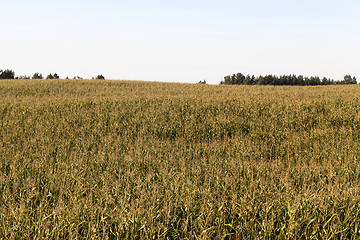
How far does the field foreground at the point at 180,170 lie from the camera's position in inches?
148

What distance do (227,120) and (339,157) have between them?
688 centimetres

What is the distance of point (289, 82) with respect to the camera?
102812 millimetres

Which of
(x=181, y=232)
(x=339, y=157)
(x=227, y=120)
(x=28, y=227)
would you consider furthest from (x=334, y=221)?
(x=227, y=120)

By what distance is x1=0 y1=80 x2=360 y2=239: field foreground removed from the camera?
3.76m

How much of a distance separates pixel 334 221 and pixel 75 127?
13.1m

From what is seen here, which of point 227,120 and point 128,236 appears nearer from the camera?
point 128,236

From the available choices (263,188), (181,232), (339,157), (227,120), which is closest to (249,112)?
(227,120)

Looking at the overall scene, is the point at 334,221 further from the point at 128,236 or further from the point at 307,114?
the point at 307,114

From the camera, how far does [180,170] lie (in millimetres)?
6895

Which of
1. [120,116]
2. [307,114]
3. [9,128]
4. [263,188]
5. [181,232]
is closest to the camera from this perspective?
[181,232]

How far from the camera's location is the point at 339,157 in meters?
7.54

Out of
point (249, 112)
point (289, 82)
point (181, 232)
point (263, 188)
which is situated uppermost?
point (289, 82)

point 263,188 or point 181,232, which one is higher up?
point 263,188

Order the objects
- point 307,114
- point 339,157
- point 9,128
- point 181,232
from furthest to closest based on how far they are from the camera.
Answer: point 307,114 → point 9,128 → point 339,157 → point 181,232
